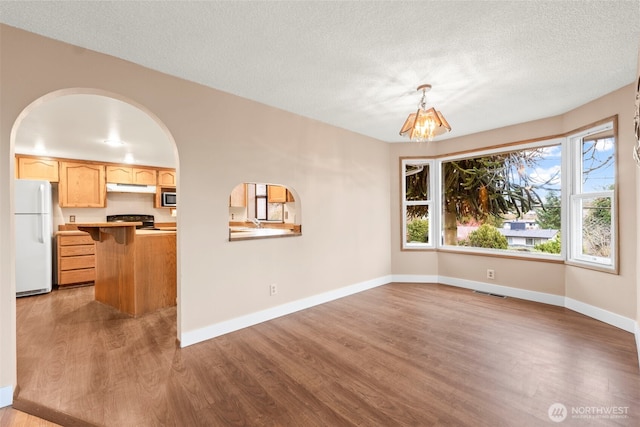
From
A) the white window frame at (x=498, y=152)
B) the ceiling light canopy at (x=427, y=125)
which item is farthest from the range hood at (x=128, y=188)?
the white window frame at (x=498, y=152)

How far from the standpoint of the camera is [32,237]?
419 centimetres

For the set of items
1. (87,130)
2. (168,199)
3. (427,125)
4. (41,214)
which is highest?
(87,130)

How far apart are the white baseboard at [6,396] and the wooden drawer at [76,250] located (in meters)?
3.68

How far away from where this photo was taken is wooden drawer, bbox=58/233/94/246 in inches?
180

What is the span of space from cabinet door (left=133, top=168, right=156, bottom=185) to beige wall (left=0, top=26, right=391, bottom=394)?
4.13 m

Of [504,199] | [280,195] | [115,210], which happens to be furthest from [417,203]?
[115,210]

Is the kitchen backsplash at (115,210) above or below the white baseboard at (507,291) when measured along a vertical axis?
above

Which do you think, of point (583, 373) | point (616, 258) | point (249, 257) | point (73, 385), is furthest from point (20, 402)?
point (616, 258)

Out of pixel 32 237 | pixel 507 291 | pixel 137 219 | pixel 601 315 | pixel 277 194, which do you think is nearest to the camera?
pixel 601 315

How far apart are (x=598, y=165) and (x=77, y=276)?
305 inches

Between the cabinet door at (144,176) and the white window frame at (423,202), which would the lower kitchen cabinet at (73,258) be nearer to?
the cabinet door at (144,176)

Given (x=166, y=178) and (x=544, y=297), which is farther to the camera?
(x=166, y=178)

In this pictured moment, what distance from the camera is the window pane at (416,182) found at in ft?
15.4

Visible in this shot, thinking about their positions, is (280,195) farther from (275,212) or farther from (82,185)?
(82,185)
